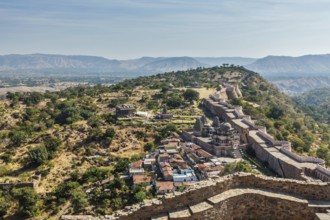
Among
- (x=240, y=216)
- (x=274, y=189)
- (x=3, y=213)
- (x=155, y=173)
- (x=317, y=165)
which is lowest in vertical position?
(x=3, y=213)

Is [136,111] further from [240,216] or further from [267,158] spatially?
[240,216]

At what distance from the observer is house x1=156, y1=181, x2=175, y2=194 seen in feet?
99.1

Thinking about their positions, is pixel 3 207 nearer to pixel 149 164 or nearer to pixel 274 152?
pixel 149 164

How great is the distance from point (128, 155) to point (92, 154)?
5.44 meters

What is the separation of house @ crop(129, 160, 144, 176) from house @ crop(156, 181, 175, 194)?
3981mm

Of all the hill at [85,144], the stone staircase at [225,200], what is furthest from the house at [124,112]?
the stone staircase at [225,200]

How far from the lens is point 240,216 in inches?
394

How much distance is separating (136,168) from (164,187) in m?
6.12

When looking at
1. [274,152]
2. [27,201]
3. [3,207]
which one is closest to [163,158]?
[274,152]

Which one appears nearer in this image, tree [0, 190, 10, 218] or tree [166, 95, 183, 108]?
tree [0, 190, 10, 218]

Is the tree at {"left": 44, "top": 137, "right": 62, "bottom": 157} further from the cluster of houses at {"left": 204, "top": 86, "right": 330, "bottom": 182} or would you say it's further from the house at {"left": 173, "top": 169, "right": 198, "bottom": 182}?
the cluster of houses at {"left": 204, "top": 86, "right": 330, "bottom": 182}

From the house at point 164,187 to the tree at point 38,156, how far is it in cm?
1834

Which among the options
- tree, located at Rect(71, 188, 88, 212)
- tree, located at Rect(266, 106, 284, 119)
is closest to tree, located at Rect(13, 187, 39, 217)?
tree, located at Rect(71, 188, 88, 212)

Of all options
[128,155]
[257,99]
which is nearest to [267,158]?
[128,155]
